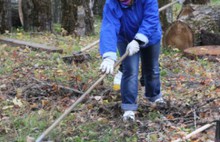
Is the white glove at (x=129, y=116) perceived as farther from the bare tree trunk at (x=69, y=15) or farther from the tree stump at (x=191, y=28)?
the bare tree trunk at (x=69, y=15)

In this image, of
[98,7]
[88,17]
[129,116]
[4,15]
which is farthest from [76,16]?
[98,7]

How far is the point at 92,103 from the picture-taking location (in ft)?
17.7

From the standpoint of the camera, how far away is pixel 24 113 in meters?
5.17

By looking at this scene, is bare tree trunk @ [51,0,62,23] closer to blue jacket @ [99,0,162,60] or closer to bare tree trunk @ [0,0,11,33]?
bare tree trunk @ [0,0,11,33]

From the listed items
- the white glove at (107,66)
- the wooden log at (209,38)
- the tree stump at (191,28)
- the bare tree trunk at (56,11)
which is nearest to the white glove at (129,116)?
the white glove at (107,66)

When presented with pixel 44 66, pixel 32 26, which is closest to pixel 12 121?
pixel 44 66

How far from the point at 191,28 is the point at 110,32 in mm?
5187

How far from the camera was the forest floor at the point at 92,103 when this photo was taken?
4473mm

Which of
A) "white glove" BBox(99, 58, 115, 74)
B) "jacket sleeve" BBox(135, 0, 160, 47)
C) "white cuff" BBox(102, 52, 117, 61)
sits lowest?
"white glove" BBox(99, 58, 115, 74)

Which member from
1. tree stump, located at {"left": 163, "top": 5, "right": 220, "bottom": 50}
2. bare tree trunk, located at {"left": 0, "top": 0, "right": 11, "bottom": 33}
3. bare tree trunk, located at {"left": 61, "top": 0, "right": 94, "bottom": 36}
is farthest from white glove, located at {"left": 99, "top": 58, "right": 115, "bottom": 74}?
bare tree trunk, located at {"left": 0, "top": 0, "right": 11, "bottom": 33}

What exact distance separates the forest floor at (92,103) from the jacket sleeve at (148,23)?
0.93m

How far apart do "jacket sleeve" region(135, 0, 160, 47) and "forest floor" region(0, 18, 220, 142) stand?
932mm

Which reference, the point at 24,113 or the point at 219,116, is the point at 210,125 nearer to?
the point at 219,116

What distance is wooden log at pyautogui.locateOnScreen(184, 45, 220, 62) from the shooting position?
333 inches
